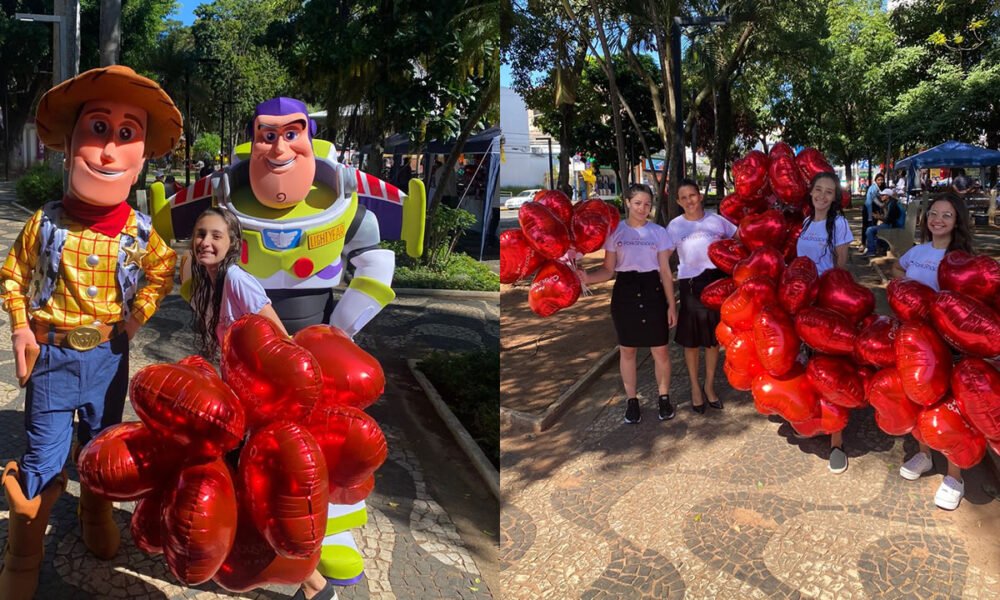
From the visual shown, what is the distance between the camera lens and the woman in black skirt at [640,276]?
4508mm

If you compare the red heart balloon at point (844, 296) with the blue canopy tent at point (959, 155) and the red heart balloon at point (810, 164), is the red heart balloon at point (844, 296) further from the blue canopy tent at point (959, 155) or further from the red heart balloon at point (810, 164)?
the blue canopy tent at point (959, 155)

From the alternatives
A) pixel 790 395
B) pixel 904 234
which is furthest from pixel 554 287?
pixel 904 234

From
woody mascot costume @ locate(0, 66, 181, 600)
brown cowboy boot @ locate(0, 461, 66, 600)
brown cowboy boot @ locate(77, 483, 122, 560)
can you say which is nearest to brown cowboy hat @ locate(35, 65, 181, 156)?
woody mascot costume @ locate(0, 66, 181, 600)

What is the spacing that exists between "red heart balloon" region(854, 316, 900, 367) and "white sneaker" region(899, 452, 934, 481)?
2.67 feet

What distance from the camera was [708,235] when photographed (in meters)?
4.66

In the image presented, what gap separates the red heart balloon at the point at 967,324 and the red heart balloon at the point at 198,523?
3024 millimetres

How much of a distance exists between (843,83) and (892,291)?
32.4 ft

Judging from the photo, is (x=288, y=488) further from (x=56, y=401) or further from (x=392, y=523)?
(x=392, y=523)

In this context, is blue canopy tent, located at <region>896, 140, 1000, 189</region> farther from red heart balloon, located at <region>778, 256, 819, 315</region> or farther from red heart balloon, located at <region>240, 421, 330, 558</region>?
red heart balloon, located at <region>240, 421, 330, 558</region>

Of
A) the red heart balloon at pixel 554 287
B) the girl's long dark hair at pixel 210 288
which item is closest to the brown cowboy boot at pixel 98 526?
the girl's long dark hair at pixel 210 288

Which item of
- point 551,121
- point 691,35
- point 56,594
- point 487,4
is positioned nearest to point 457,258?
point 487,4

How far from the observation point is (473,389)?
549 cm

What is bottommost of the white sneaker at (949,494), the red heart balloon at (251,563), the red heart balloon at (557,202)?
the white sneaker at (949,494)

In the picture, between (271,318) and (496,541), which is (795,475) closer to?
(496,541)
